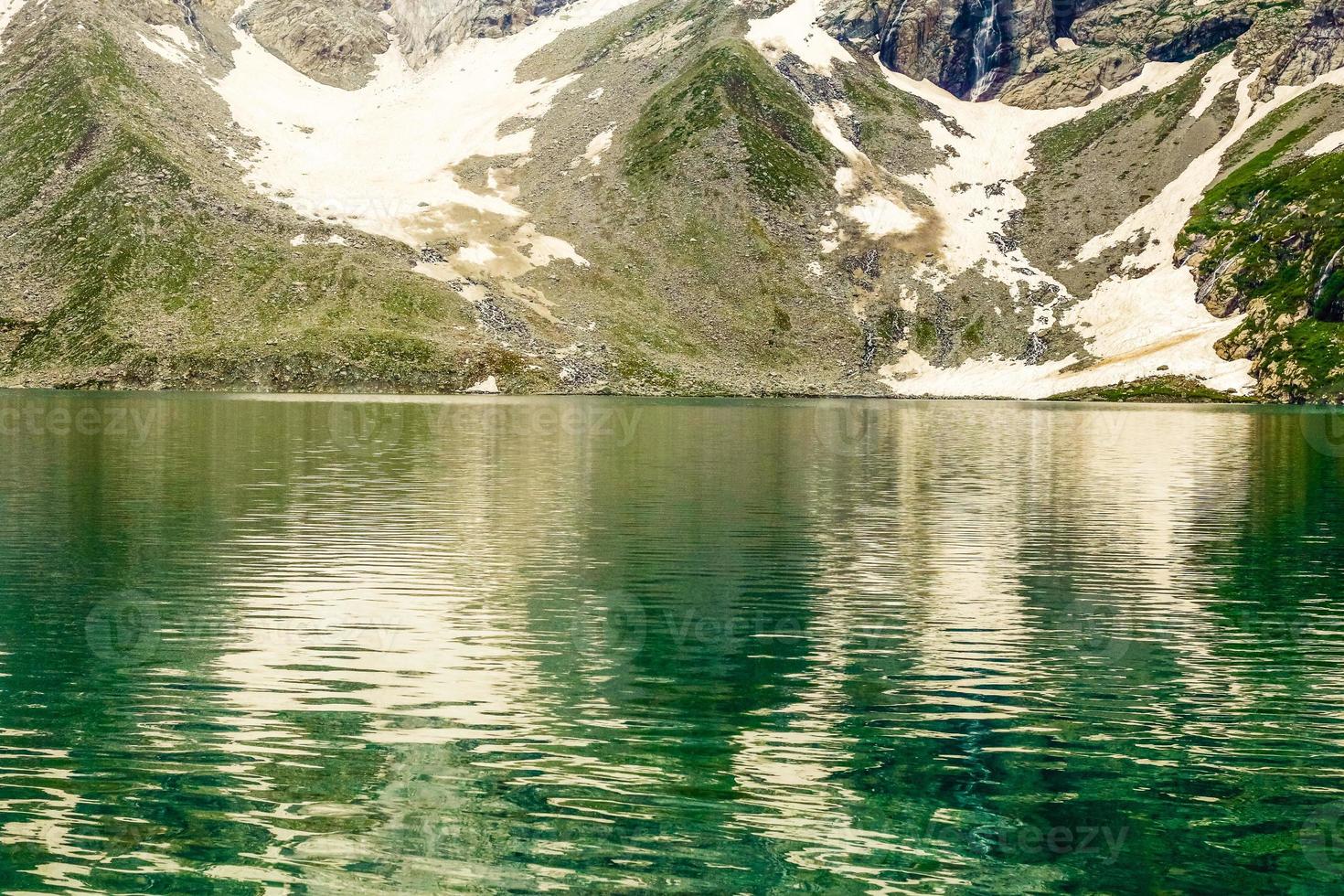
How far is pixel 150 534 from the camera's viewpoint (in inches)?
2064

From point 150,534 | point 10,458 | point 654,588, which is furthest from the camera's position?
point 10,458

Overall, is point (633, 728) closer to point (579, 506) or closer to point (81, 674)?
point (81, 674)

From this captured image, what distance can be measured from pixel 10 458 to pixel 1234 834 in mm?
80772

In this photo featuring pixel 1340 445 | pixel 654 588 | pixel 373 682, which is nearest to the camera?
pixel 373 682

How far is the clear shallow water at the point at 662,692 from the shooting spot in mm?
20281

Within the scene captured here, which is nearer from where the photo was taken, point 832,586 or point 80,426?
point 832,586

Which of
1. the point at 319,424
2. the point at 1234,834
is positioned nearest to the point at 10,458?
the point at 319,424

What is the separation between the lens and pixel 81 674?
3067 centimetres

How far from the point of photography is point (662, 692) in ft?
98.6

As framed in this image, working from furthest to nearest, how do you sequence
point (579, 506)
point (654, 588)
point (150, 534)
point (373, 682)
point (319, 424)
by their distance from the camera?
1. point (319, 424)
2. point (579, 506)
3. point (150, 534)
4. point (654, 588)
5. point (373, 682)

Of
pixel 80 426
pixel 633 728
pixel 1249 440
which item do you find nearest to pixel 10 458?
pixel 80 426

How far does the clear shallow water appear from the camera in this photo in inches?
798

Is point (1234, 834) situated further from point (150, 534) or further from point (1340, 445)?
point (1340, 445)

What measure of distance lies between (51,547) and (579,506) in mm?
24403
